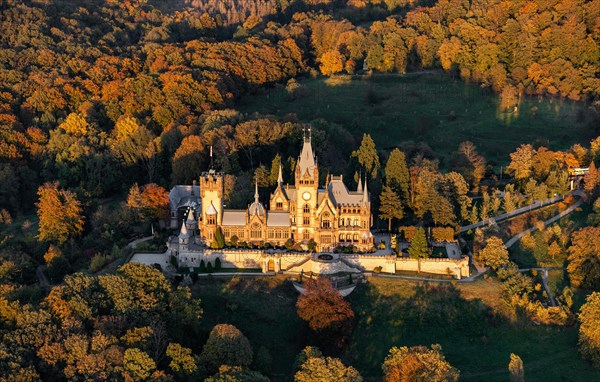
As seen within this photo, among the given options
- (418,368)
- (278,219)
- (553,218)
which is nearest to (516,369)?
(418,368)

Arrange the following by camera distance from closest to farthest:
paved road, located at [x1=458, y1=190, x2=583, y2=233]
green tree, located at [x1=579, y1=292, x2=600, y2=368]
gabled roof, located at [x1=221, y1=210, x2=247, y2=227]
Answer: green tree, located at [x1=579, y1=292, x2=600, y2=368] < gabled roof, located at [x1=221, y1=210, x2=247, y2=227] < paved road, located at [x1=458, y1=190, x2=583, y2=233]

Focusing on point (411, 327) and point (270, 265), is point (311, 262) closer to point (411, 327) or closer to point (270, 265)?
point (270, 265)

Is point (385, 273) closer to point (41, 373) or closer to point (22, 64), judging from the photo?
point (41, 373)

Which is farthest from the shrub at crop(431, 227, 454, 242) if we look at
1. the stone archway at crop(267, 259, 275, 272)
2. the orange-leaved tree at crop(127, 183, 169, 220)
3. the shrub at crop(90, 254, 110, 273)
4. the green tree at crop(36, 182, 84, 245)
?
the green tree at crop(36, 182, 84, 245)

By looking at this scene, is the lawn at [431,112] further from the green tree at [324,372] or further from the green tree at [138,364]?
the green tree at [138,364]

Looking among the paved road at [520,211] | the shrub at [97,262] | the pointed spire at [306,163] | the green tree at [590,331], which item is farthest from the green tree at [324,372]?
the paved road at [520,211]

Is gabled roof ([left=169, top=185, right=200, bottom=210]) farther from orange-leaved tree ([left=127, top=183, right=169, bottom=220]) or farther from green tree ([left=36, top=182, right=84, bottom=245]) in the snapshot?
green tree ([left=36, top=182, right=84, bottom=245])

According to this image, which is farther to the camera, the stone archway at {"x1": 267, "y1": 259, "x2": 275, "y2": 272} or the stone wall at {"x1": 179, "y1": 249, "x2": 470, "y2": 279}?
the stone archway at {"x1": 267, "y1": 259, "x2": 275, "y2": 272}

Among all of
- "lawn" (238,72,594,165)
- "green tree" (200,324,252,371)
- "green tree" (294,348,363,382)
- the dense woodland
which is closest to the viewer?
"green tree" (294,348,363,382)
